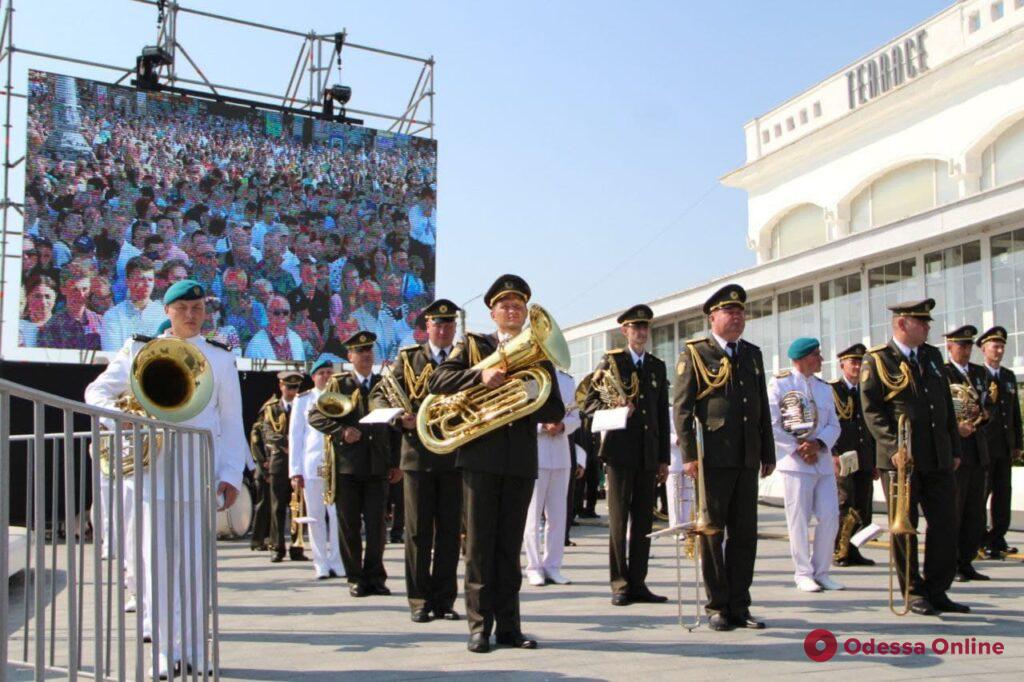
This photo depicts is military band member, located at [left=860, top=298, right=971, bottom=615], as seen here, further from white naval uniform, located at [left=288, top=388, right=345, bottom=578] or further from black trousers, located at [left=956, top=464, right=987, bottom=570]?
white naval uniform, located at [left=288, top=388, right=345, bottom=578]

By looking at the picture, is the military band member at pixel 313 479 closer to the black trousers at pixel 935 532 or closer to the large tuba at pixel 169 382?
the large tuba at pixel 169 382

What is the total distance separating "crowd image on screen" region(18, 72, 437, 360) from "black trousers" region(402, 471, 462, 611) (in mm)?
12811

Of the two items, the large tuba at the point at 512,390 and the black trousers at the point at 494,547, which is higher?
the large tuba at the point at 512,390

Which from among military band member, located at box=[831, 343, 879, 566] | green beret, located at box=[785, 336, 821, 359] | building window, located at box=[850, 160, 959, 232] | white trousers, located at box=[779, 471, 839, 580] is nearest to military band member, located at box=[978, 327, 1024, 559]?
military band member, located at box=[831, 343, 879, 566]

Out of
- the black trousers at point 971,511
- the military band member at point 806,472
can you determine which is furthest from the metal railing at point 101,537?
the black trousers at point 971,511

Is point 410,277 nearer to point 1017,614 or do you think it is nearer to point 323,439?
point 323,439

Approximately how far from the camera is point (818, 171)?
2816 cm

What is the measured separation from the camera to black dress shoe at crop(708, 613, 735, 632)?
6.62 meters

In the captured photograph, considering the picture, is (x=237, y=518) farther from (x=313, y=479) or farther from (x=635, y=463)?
(x=635, y=463)

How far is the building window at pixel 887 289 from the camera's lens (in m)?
18.5

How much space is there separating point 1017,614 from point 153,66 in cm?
1884

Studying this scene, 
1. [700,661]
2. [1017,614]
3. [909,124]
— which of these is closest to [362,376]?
[700,661]

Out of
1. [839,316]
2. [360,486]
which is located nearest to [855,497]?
[360,486]

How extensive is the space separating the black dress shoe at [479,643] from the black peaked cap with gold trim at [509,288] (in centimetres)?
200
